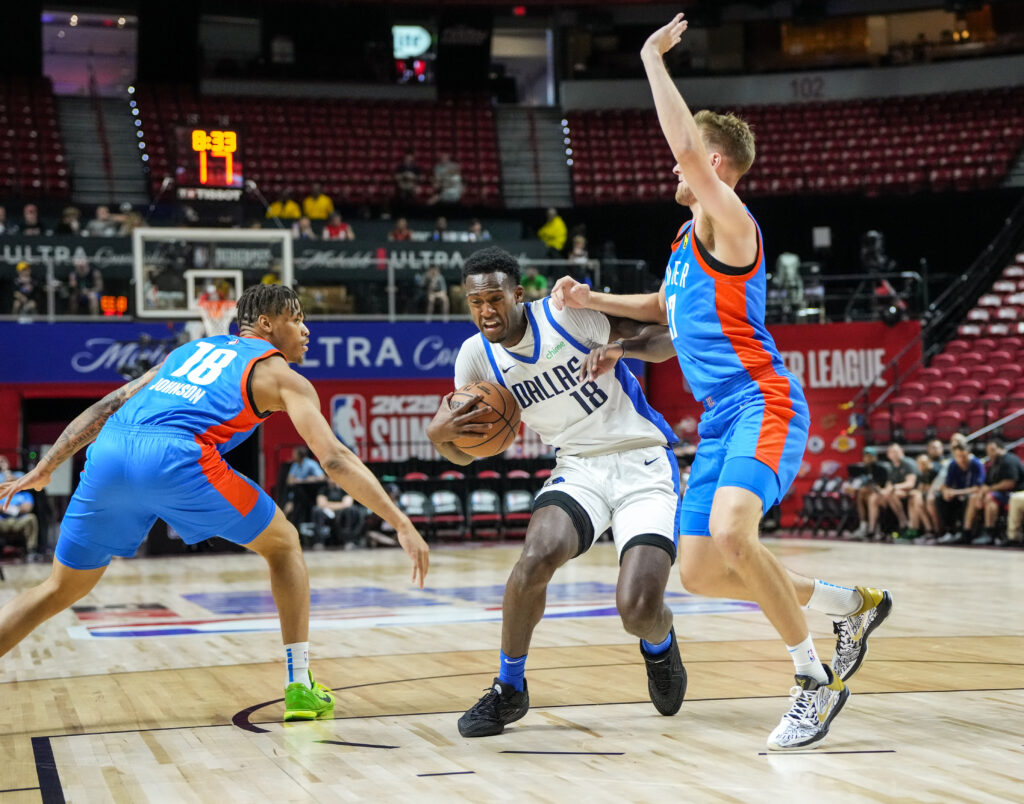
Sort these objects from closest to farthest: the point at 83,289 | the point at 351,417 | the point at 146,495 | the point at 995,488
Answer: the point at 146,495, the point at 995,488, the point at 83,289, the point at 351,417

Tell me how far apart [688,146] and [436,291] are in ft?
45.0

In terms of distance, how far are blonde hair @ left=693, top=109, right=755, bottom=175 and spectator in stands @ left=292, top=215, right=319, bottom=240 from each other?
13.9m

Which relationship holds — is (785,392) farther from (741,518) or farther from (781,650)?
(781,650)

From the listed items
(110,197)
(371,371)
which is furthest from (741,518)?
(110,197)

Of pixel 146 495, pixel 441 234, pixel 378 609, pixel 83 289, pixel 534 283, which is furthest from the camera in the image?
pixel 441 234

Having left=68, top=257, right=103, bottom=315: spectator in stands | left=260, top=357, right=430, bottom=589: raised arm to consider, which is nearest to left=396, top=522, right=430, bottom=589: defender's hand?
left=260, top=357, right=430, bottom=589: raised arm

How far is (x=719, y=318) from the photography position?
13.8ft

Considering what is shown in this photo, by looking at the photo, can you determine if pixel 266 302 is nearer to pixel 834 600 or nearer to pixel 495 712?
pixel 495 712

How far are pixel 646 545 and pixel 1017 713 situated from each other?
1483mm

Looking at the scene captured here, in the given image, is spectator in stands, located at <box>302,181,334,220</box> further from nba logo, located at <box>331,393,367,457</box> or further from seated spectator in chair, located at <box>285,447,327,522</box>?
seated spectator in chair, located at <box>285,447,327,522</box>

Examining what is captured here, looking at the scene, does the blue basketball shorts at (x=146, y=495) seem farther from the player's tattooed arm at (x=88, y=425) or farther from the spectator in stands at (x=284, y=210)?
the spectator in stands at (x=284, y=210)

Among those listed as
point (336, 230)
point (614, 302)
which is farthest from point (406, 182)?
point (614, 302)

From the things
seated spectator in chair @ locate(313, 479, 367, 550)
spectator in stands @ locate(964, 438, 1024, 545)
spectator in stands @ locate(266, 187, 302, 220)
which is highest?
spectator in stands @ locate(266, 187, 302, 220)

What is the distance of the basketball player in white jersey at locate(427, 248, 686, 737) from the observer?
445cm
